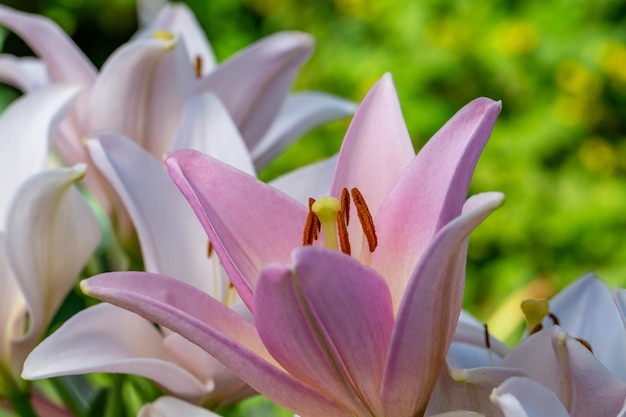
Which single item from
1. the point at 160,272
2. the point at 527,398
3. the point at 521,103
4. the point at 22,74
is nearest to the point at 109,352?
the point at 160,272

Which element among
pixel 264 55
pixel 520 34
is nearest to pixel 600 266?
pixel 520 34

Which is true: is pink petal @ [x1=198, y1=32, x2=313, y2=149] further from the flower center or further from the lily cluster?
the flower center

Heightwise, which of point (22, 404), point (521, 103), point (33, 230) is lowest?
point (521, 103)

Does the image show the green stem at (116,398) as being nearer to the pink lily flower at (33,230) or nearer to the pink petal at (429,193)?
the pink lily flower at (33,230)

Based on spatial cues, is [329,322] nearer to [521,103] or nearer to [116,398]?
[116,398]

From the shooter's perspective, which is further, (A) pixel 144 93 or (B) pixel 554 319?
(A) pixel 144 93

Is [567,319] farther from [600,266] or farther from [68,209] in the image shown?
[600,266]

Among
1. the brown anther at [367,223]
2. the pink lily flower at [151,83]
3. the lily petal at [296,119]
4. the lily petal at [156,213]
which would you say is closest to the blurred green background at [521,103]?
the lily petal at [296,119]
